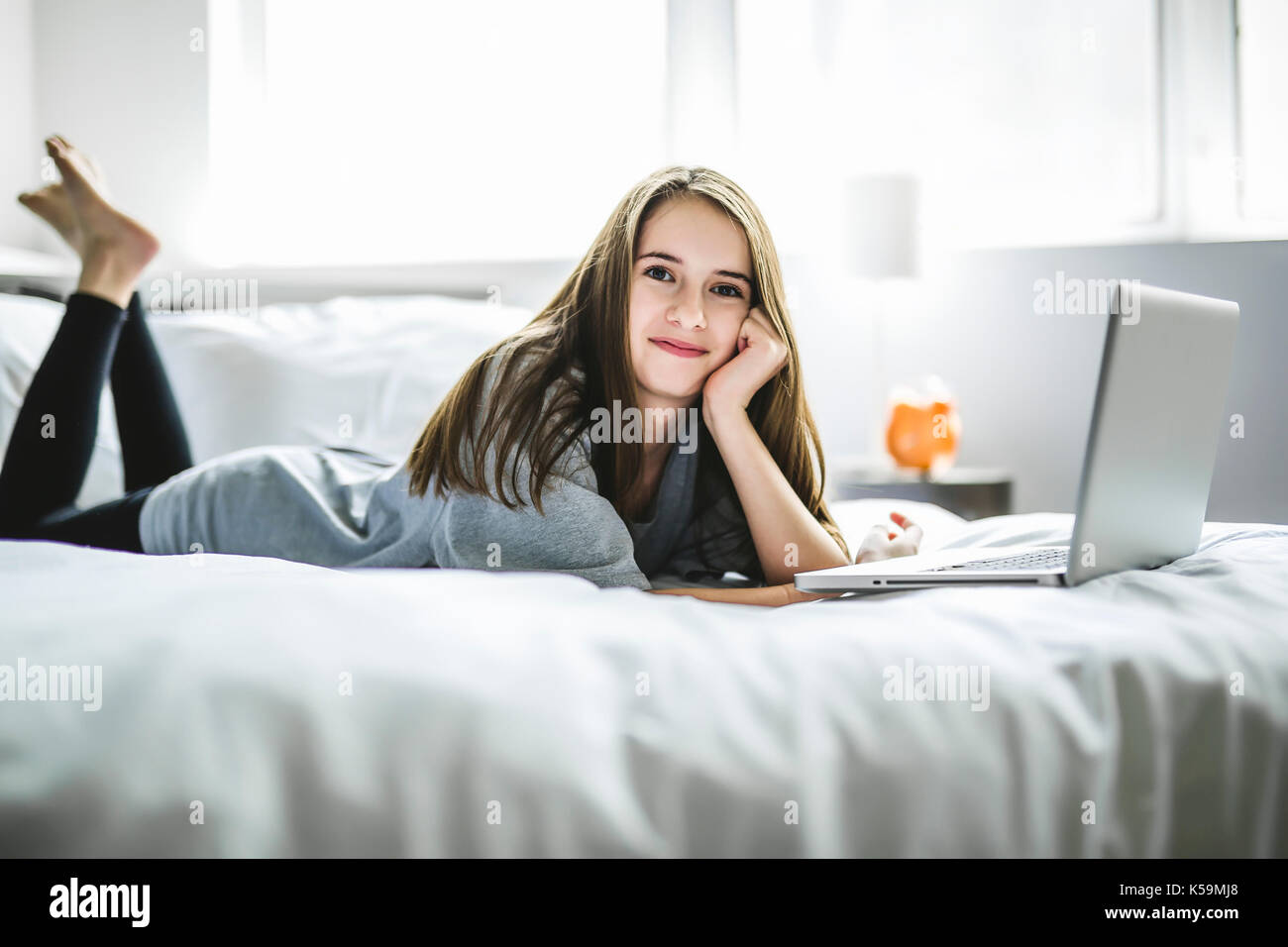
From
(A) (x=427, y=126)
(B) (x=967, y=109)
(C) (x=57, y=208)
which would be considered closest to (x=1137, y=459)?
(C) (x=57, y=208)

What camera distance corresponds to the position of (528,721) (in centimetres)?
57

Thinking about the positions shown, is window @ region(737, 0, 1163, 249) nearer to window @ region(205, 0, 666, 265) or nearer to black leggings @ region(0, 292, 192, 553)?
window @ region(205, 0, 666, 265)

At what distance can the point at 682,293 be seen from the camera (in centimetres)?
114

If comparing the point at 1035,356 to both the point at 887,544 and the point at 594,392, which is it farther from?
the point at 594,392

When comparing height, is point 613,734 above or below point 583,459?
below

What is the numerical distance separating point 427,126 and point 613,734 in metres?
2.51

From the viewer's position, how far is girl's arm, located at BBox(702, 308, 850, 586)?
1124mm

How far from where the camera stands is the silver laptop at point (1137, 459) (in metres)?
0.75

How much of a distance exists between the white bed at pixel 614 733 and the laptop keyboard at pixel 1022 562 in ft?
0.67

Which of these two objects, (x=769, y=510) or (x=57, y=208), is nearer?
(x=769, y=510)

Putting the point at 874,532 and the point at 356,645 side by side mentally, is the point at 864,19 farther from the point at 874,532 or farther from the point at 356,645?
the point at 356,645

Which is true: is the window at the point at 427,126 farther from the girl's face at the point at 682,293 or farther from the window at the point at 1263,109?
the girl's face at the point at 682,293
